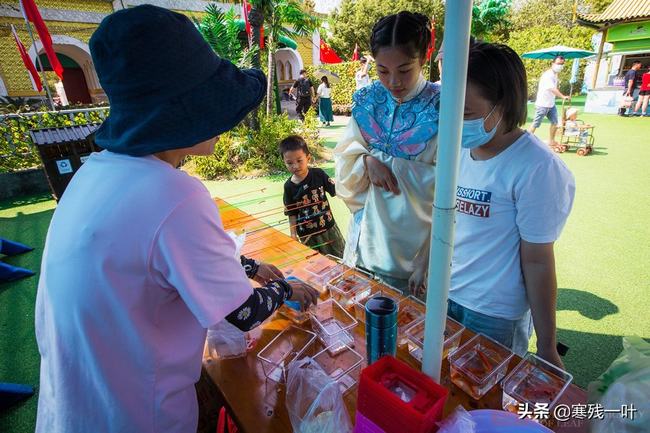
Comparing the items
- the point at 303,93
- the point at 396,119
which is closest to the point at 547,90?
the point at 396,119

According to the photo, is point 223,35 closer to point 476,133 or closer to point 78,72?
point 476,133

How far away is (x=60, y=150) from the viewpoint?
5.03m

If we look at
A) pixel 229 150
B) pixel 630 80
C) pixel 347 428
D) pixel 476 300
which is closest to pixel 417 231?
pixel 476 300

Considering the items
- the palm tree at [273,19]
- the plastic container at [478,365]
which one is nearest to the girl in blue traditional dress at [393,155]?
the plastic container at [478,365]

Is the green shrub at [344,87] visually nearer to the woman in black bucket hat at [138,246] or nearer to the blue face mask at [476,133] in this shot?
the blue face mask at [476,133]

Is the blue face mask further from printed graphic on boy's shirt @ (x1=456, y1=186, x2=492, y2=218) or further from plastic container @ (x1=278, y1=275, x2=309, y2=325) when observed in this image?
plastic container @ (x1=278, y1=275, x2=309, y2=325)

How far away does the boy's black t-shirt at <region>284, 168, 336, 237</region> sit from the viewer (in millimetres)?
2730

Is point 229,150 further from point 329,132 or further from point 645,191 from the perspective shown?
point 645,191

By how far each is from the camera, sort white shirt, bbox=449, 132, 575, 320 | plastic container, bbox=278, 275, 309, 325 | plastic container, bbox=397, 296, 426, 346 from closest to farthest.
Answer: white shirt, bbox=449, 132, 575, 320 → plastic container, bbox=397, 296, 426, 346 → plastic container, bbox=278, 275, 309, 325

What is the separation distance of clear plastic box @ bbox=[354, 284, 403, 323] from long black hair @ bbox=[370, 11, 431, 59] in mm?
959

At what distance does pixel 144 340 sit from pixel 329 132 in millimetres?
10716

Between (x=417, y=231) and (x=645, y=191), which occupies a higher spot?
(x=417, y=231)

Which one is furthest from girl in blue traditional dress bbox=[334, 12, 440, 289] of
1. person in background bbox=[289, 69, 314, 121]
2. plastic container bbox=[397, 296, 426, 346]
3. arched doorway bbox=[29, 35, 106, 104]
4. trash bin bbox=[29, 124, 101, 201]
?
arched doorway bbox=[29, 35, 106, 104]

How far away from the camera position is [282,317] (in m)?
1.39
